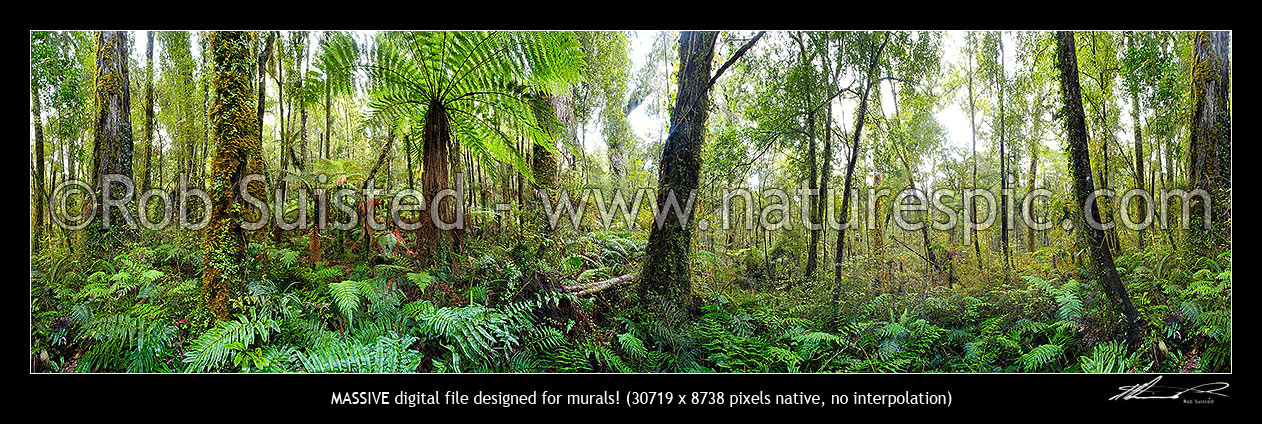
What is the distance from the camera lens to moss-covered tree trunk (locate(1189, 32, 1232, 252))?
3129 mm

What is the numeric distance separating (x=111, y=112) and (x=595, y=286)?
396 centimetres

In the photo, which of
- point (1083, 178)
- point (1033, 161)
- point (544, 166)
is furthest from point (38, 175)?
point (1033, 161)

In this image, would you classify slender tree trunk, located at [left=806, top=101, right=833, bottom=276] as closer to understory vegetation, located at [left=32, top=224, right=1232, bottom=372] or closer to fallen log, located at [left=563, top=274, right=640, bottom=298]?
understory vegetation, located at [left=32, top=224, right=1232, bottom=372]

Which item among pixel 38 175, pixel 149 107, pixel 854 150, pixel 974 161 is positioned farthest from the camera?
pixel 974 161

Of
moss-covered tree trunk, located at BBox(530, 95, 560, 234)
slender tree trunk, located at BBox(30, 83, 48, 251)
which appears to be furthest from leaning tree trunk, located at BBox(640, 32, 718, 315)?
slender tree trunk, located at BBox(30, 83, 48, 251)

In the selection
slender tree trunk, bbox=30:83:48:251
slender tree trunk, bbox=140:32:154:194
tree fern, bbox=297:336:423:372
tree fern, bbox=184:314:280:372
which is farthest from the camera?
→ slender tree trunk, bbox=140:32:154:194

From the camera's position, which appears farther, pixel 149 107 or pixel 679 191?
pixel 149 107

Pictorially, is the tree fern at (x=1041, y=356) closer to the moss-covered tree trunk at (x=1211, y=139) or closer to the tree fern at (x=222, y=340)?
the moss-covered tree trunk at (x=1211, y=139)

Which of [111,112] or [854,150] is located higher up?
[111,112]

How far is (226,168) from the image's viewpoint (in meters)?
2.39

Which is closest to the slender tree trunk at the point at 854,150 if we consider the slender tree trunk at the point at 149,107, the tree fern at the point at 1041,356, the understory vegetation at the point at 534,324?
the understory vegetation at the point at 534,324

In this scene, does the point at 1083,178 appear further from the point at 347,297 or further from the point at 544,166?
the point at 347,297

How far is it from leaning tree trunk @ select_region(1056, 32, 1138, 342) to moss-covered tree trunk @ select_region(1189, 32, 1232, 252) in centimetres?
82

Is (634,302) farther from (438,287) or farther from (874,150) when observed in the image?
(874,150)
